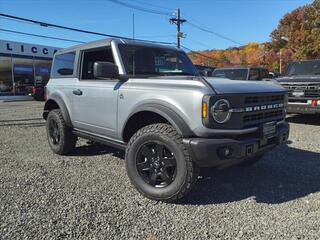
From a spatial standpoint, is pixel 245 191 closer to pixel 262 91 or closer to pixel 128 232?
pixel 262 91

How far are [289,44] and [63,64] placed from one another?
40073 mm

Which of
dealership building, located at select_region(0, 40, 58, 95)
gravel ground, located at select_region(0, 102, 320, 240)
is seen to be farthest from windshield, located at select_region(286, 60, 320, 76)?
Result: dealership building, located at select_region(0, 40, 58, 95)

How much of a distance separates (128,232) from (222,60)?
56.2 meters

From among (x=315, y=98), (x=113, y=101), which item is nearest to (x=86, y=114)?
(x=113, y=101)

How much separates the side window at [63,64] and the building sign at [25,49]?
21748mm

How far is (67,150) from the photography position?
6316mm

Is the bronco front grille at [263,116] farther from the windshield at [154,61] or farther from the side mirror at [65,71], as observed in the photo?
the side mirror at [65,71]

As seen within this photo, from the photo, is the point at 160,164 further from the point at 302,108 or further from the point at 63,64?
the point at 302,108

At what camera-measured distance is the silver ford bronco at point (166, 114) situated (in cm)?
380

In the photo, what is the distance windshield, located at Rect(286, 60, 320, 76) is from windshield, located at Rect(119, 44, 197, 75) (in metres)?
7.08

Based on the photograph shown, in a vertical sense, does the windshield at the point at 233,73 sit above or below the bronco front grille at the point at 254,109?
above

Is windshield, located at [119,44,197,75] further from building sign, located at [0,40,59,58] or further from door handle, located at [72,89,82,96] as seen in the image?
building sign, located at [0,40,59,58]

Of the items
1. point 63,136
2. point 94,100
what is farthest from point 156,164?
point 63,136

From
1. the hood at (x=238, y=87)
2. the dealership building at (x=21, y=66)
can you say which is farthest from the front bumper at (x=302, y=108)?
the dealership building at (x=21, y=66)
